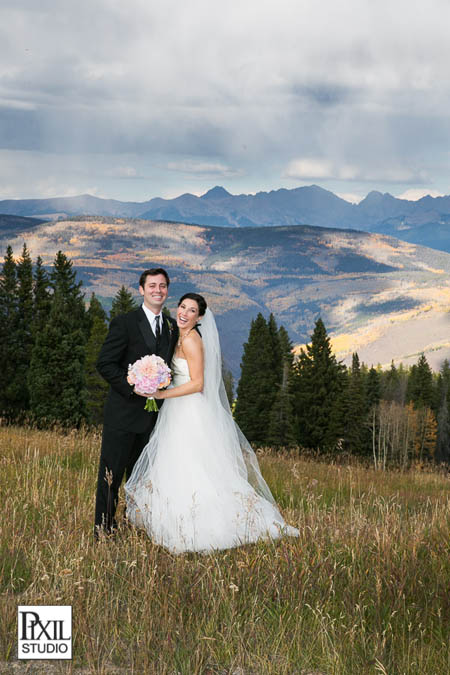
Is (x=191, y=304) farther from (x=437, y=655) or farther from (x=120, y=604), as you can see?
(x=437, y=655)

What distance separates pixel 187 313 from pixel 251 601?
9.10 feet

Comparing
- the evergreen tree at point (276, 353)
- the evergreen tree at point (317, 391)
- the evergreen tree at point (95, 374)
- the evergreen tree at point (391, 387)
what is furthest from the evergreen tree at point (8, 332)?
the evergreen tree at point (391, 387)

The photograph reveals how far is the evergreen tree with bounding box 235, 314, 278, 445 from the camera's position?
231 ft

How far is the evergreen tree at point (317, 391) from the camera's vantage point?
6731 cm

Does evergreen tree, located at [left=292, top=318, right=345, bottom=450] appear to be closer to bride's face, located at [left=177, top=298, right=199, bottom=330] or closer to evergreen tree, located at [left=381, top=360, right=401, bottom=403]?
evergreen tree, located at [left=381, top=360, right=401, bottom=403]

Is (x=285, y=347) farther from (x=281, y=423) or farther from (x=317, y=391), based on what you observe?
(x=281, y=423)

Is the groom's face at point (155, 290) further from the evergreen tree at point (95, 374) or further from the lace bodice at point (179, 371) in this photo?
the evergreen tree at point (95, 374)

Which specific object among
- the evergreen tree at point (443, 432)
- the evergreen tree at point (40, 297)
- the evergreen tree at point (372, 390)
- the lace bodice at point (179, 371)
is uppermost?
the evergreen tree at point (40, 297)

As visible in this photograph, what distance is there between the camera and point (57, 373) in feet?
167

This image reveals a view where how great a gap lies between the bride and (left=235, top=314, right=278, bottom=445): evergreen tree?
61.8m

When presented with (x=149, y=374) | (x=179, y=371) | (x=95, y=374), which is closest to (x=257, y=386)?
(x=95, y=374)

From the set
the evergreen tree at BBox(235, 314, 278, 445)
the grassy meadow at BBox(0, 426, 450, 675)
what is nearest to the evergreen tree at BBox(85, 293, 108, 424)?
the evergreen tree at BBox(235, 314, 278, 445)

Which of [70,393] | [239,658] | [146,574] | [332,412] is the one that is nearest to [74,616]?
[146,574]

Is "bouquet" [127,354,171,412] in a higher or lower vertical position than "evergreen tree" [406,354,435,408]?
higher
